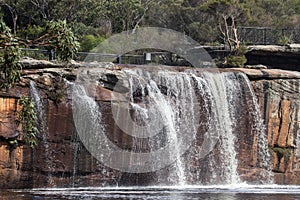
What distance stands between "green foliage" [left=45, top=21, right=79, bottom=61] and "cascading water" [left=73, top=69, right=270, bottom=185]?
→ 462 inches

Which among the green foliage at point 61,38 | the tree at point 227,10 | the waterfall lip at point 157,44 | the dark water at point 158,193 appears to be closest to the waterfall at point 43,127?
the dark water at point 158,193

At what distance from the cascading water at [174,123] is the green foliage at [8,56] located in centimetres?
1162

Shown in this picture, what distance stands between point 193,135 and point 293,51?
408 inches

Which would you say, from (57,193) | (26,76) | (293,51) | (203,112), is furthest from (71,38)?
(293,51)

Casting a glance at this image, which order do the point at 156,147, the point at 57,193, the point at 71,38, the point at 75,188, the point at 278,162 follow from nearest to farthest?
1. the point at 71,38
2. the point at 57,193
3. the point at 75,188
4. the point at 156,147
5. the point at 278,162

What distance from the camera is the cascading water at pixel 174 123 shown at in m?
24.9

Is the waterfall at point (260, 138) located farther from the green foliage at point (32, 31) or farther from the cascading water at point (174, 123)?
A: the green foliage at point (32, 31)

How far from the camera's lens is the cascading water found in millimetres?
24875

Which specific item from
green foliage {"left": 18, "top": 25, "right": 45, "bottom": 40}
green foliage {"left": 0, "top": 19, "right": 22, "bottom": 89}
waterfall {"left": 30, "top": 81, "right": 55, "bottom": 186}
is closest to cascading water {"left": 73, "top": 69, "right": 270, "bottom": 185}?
waterfall {"left": 30, "top": 81, "right": 55, "bottom": 186}

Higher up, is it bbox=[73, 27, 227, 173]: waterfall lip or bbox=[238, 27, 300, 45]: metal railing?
bbox=[238, 27, 300, 45]: metal railing

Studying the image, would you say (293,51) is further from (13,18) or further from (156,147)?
(13,18)

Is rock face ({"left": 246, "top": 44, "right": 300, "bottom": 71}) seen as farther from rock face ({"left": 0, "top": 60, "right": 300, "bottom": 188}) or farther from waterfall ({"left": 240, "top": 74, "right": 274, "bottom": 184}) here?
rock face ({"left": 0, "top": 60, "right": 300, "bottom": 188})

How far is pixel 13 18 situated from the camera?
4297 centimetres

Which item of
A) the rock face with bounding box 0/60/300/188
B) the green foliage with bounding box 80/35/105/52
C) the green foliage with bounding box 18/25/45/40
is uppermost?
the green foliage with bounding box 18/25/45/40
